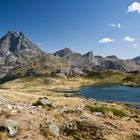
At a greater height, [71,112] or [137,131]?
[71,112]

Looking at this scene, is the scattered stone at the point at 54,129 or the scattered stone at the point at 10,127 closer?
the scattered stone at the point at 10,127

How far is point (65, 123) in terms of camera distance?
2459 cm

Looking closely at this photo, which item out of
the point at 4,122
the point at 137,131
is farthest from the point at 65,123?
the point at 137,131

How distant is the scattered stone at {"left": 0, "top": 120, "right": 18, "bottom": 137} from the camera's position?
69.7 feet

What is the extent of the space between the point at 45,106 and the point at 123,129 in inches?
409

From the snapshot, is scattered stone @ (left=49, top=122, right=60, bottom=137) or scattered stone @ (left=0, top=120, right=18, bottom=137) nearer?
scattered stone @ (left=0, top=120, right=18, bottom=137)

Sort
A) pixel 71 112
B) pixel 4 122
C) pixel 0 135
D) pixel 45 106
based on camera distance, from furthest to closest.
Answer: pixel 45 106 → pixel 71 112 → pixel 4 122 → pixel 0 135

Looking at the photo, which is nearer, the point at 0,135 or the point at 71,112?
the point at 0,135

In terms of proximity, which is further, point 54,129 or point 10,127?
point 54,129

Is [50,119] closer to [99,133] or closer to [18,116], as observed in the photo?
[18,116]

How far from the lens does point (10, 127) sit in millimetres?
21703

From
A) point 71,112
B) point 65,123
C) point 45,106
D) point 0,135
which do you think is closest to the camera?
point 0,135

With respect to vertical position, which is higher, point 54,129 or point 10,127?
point 10,127

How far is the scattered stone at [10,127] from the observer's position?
21.2m
